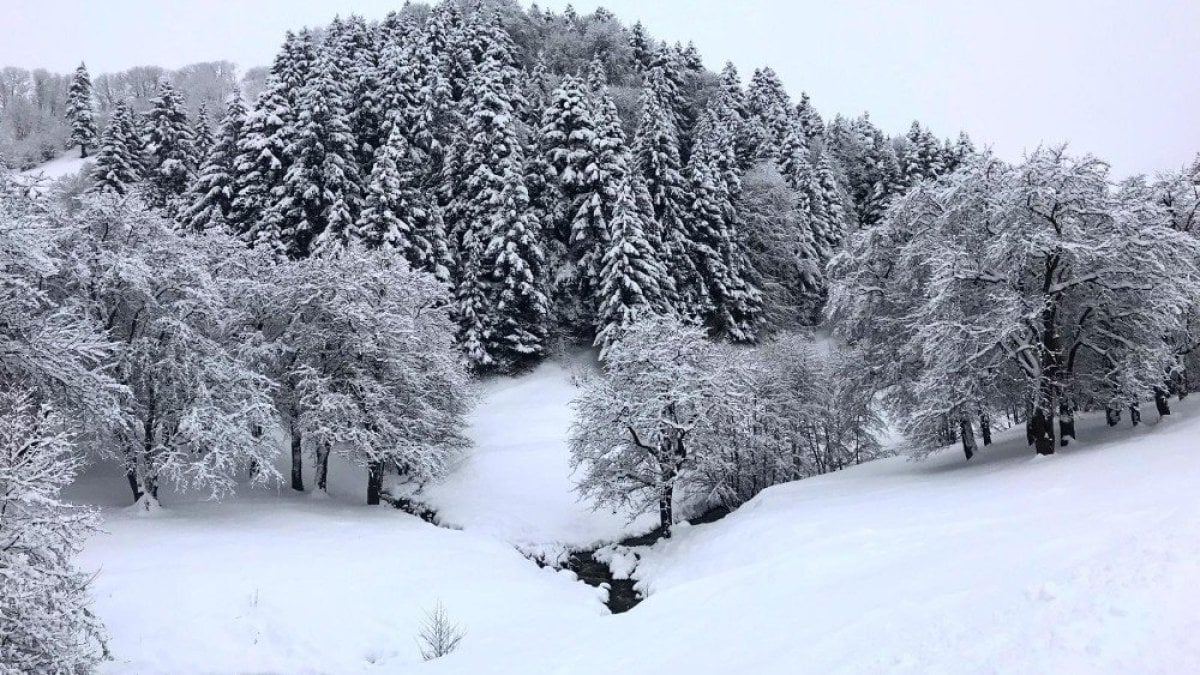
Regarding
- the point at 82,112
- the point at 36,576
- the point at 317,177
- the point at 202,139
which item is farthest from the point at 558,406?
the point at 82,112

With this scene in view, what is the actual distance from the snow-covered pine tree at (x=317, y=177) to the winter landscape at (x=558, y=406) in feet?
0.84

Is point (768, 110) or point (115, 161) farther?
point (768, 110)

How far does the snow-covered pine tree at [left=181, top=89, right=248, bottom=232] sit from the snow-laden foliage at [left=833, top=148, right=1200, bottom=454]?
36.2 metres

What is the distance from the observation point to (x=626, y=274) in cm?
3769

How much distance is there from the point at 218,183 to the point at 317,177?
620 cm

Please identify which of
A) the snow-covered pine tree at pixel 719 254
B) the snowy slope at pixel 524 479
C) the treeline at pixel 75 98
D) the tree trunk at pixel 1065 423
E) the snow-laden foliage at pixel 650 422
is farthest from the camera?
the treeline at pixel 75 98

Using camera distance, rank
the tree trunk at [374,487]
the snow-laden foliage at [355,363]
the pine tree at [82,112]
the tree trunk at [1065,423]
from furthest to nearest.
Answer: the pine tree at [82,112] → the tree trunk at [374,487] → the snow-laden foliage at [355,363] → the tree trunk at [1065,423]

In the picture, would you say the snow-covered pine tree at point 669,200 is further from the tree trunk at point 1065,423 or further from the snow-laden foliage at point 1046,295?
the tree trunk at point 1065,423

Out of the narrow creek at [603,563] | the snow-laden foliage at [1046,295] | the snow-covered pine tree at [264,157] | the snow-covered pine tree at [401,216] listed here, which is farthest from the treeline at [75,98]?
the snow-laden foliage at [1046,295]

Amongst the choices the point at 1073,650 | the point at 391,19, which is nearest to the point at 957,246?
the point at 1073,650

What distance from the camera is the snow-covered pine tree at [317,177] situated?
123 ft

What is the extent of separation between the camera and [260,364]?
82.1 feet

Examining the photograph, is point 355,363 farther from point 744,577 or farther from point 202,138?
point 202,138

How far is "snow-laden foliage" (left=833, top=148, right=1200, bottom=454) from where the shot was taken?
1712cm
